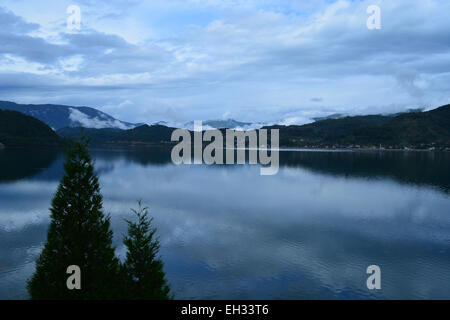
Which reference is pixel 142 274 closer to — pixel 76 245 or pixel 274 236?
pixel 76 245

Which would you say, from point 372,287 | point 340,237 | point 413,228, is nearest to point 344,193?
point 413,228

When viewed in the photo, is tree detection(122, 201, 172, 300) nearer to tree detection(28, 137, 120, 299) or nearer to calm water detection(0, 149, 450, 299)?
tree detection(28, 137, 120, 299)

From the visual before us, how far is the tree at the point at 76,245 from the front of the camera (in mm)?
19734

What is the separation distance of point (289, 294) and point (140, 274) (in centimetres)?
1458

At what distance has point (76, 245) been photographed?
19.9m

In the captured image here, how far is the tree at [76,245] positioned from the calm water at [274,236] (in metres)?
9.44

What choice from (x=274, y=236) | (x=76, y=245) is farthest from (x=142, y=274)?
(x=274, y=236)

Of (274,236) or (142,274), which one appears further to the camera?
(274,236)

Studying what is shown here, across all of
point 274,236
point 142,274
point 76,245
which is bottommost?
point 274,236

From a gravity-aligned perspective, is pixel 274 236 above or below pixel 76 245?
below

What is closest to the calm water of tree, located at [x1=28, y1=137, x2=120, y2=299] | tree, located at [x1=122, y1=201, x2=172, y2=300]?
tree, located at [x1=122, y1=201, x2=172, y2=300]

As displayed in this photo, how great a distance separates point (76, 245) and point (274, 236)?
3046 centimetres

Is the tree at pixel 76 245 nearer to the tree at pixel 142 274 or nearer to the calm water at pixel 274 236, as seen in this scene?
the tree at pixel 142 274

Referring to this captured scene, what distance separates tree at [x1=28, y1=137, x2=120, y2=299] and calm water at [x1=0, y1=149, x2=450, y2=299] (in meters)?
9.44
